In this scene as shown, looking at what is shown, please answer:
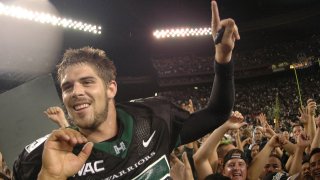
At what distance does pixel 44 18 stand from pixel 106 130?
12.2 metres

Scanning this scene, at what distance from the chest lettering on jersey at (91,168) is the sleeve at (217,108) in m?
0.56

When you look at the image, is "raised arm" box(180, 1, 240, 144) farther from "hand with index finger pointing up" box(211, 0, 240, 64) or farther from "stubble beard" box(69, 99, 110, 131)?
"stubble beard" box(69, 99, 110, 131)

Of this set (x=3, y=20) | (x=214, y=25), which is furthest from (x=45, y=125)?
(x=3, y=20)

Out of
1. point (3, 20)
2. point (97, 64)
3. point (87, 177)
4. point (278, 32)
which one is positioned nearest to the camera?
point (87, 177)

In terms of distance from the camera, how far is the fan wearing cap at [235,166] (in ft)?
11.6

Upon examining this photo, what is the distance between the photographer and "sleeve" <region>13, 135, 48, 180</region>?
69.6 inches

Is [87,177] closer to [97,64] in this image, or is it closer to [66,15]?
[97,64]

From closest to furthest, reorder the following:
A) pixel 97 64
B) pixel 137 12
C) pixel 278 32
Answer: pixel 97 64 < pixel 137 12 < pixel 278 32

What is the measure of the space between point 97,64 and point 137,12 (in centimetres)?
1805

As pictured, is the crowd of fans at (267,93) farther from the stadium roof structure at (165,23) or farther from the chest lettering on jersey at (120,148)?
the chest lettering on jersey at (120,148)

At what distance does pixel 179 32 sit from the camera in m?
19.6

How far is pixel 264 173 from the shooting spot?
4.57 meters

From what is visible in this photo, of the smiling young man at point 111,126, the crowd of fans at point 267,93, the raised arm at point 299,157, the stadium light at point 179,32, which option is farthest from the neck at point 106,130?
the crowd of fans at point 267,93

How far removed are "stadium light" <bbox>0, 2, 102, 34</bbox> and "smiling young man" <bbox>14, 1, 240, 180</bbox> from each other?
11.2 metres
